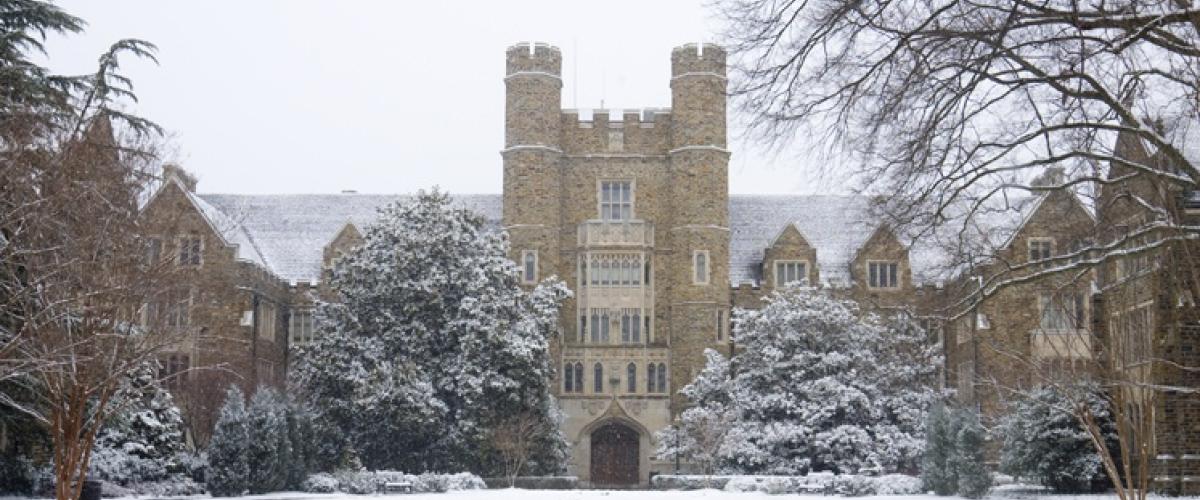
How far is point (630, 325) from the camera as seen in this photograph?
143ft

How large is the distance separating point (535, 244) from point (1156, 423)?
20405mm

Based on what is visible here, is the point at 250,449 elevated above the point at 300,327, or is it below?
below

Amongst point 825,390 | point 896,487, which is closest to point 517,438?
point 825,390

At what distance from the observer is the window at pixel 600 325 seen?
43431 mm

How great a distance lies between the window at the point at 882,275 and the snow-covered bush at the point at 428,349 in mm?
12670

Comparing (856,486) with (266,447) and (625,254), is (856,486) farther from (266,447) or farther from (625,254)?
(625,254)

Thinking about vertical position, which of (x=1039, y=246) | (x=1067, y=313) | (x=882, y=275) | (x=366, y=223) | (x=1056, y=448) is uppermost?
(x=366, y=223)

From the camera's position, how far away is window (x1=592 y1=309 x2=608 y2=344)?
142 ft

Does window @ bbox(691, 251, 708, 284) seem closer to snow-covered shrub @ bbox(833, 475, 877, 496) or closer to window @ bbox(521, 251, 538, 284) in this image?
window @ bbox(521, 251, 538, 284)

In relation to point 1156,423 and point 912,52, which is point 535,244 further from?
point 912,52

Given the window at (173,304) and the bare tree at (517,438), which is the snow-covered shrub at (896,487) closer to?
the bare tree at (517,438)

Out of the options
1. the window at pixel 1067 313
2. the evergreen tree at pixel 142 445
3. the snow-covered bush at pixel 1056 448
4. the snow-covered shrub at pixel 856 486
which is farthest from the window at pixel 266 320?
the snow-covered bush at pixel 1056 448

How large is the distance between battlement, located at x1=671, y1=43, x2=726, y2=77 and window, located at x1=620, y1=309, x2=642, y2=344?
7.15 m

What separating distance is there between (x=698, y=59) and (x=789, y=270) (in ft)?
23.2
